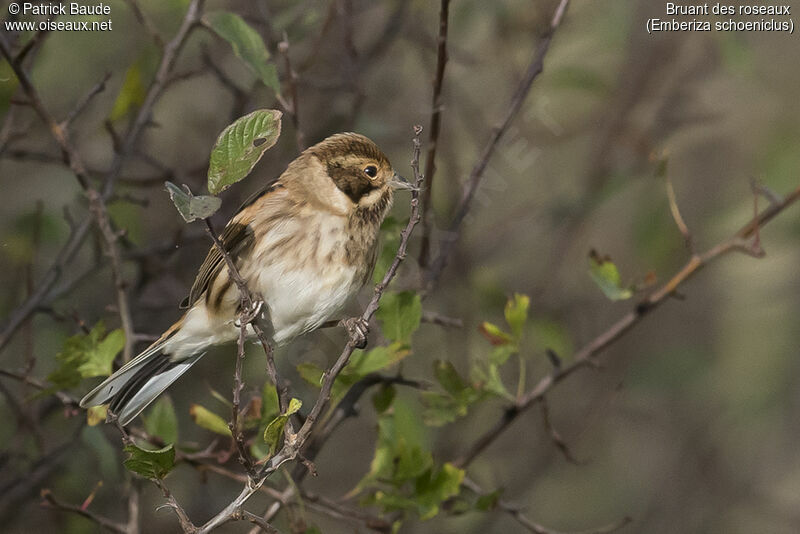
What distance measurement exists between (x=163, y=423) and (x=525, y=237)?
2938 mm

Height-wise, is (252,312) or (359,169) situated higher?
(359,169)

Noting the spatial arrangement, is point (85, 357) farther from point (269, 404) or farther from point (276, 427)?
point (276, 427)

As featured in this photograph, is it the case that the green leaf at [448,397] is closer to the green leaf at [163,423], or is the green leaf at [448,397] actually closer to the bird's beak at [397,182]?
the bird's beak at [397,182]

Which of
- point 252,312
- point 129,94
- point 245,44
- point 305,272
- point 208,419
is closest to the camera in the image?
point 252,312

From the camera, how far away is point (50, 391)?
2979mm

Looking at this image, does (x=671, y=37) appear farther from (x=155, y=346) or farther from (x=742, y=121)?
(x=155, y=346)

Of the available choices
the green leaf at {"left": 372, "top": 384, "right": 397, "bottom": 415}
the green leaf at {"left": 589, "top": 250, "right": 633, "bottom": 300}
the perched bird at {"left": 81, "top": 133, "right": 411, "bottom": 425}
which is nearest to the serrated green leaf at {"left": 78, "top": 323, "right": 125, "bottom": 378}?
the perched bird at {"left": 81, "top": 133, "right": 411, "bottom": 425}

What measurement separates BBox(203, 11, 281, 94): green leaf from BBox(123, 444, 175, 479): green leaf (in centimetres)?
133

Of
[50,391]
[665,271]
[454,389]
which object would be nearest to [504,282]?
[665,271]

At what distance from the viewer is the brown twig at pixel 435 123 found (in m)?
3.03

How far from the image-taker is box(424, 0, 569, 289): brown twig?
11.0 feet

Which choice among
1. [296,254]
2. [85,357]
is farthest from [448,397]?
[85,357]

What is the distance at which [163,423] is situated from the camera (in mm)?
3244

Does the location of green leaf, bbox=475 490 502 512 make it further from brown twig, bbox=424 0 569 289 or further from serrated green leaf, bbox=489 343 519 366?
brown twig, bbox=424 0 569 289
